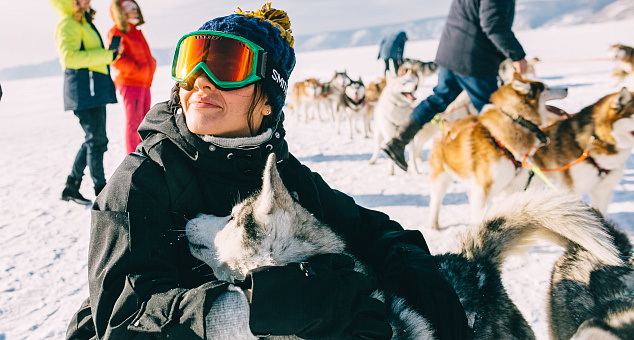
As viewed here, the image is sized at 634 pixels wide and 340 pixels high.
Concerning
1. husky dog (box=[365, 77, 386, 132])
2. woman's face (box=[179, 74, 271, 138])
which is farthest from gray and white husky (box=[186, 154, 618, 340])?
husky dog (box=[365, 77, 386, 132])

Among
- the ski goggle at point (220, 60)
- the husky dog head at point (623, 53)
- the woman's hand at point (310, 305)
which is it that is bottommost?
the woman's hand at point (310, 305)

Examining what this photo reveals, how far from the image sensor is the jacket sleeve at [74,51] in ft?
11.3

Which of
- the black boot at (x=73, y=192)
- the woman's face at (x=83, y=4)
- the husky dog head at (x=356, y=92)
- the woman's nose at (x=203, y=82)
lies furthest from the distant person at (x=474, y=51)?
the husky dog head at (x=356, y=92)

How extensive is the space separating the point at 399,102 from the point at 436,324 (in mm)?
4417

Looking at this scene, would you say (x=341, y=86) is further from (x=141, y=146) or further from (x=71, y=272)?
(x=141, y=146)

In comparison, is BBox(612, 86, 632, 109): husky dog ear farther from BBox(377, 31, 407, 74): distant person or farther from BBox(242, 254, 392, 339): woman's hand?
BBox(377, 31, 407, 74): distant person

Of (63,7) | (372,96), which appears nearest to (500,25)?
(63,7)

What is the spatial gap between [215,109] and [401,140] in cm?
298

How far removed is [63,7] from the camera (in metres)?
3.42

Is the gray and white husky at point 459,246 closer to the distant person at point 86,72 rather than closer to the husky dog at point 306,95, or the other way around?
the distant person at point 86,72

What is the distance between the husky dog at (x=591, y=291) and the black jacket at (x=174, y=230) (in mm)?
538

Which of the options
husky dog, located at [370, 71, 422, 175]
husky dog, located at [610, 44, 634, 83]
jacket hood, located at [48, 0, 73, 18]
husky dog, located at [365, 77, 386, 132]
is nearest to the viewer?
jacket hood, located at [48, 0, 73, 18]

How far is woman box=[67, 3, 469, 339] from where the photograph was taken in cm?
84

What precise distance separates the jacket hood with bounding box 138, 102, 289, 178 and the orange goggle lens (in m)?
0.14
